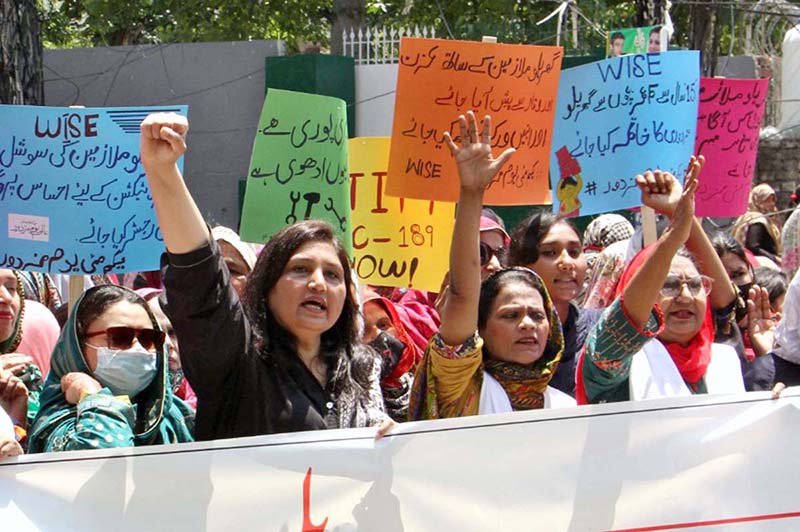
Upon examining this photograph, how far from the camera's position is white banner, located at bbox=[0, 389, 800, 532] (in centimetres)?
299

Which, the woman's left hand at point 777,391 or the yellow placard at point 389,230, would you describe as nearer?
the woman's left hand at point 777,391

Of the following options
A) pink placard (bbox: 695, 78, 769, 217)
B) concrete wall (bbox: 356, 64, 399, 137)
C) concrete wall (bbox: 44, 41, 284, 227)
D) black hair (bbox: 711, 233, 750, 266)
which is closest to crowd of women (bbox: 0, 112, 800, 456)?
pink placard (bbox: 695, 78, 769, 217)

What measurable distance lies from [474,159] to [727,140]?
2.04 meters

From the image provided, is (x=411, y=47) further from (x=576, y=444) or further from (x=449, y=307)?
(x=576, y=444)

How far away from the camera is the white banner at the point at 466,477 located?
299 centimetres

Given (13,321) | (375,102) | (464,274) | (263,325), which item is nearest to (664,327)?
(464,274)

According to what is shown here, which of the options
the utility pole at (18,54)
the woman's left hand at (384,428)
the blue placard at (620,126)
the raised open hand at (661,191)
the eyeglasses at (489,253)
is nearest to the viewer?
the woman's left hand at (384,428)

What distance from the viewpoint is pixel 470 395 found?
3588mm

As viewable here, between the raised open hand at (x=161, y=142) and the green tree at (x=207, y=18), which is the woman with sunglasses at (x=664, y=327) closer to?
the raised open hand at (x=161, y=142)

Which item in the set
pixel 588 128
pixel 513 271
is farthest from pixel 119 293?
pixel 588 128

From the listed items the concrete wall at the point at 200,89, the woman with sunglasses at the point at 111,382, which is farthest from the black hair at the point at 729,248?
the concrete wall at the point at 200,89

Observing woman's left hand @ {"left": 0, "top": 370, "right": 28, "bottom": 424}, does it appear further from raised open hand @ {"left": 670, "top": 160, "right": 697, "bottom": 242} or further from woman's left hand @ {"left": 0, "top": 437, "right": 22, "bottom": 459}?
raised open hand @ {"left": 670, "top": 160, "right": 697, "bottom": 242}

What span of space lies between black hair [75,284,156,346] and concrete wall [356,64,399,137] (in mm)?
10002

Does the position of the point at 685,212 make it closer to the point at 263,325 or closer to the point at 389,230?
the point at 263,325
